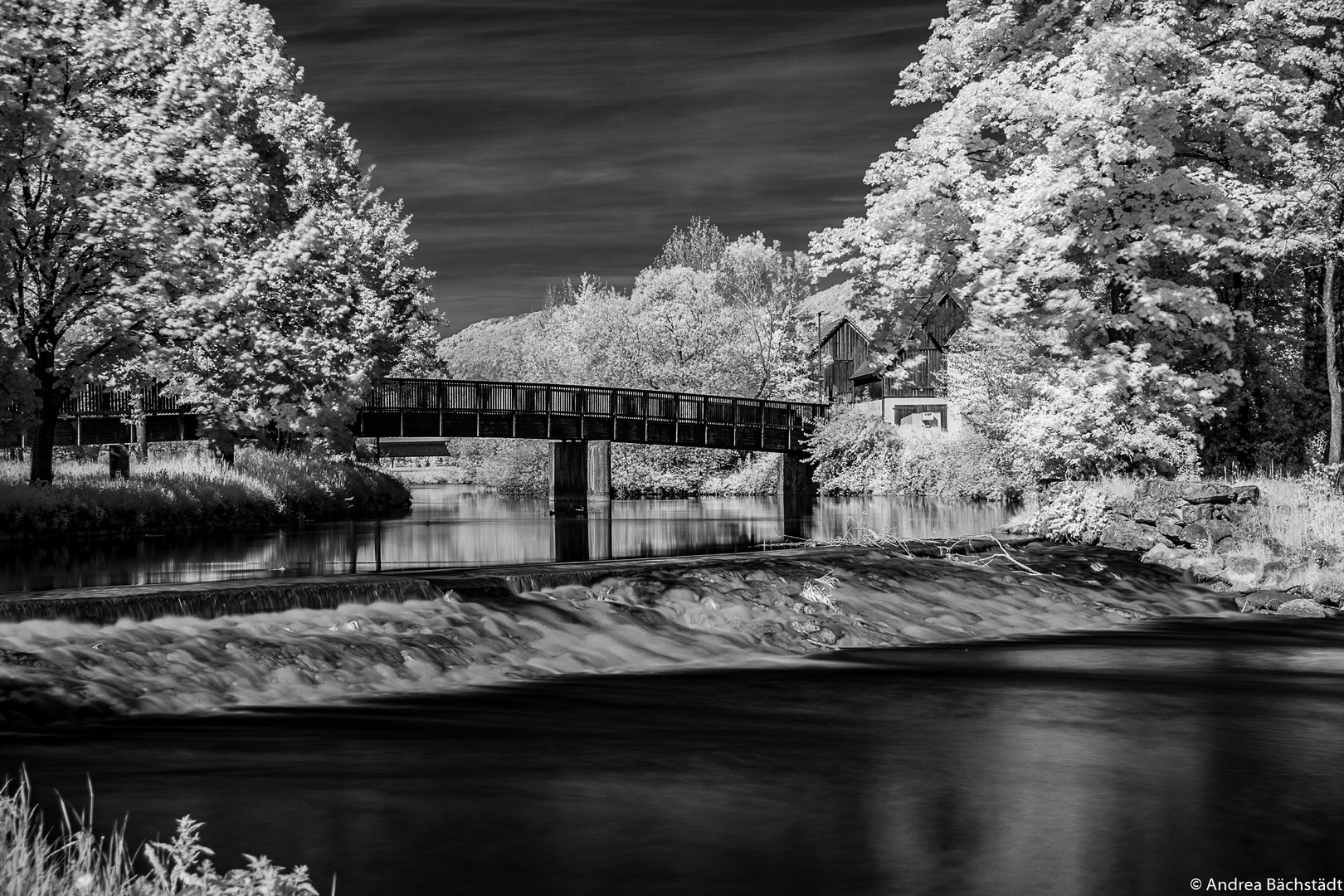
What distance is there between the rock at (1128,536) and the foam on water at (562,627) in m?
1.54

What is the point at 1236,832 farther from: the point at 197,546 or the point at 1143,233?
the point at 197,546

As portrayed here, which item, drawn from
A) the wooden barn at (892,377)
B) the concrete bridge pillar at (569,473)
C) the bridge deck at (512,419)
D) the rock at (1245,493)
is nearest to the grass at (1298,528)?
the rock at (1245,493)

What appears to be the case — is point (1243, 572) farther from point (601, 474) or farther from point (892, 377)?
point (601, 474)

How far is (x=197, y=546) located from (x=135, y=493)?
3617mm

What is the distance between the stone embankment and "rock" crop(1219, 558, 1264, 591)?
0.5 inches

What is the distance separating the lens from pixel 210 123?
27281 mm

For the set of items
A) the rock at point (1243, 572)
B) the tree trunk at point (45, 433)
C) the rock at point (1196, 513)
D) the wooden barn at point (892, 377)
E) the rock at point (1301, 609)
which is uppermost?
the wooden barn at point (892, 377)

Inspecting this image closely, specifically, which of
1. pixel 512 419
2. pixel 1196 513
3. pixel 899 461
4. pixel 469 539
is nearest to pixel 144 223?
pixel 469 539

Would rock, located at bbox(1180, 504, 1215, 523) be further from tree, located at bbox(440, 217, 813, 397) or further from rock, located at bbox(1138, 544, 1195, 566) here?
tree, located at bbox(440, 217, 813, 397)

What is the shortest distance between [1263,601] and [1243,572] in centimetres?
166

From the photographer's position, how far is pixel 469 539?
33000mm

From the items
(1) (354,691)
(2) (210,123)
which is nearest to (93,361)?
(2) (210,123)

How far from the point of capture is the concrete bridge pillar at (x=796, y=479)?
187 feet

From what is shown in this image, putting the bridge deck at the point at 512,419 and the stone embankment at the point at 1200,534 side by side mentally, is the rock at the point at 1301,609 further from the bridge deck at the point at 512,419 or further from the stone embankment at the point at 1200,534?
the bridge deck at the point at 512,419
